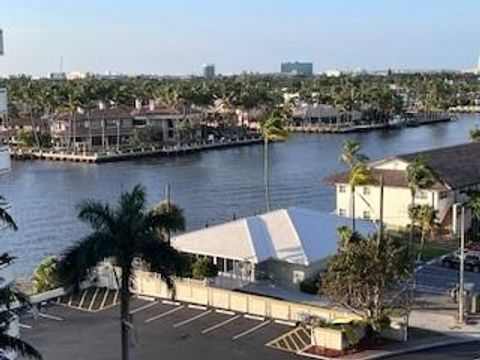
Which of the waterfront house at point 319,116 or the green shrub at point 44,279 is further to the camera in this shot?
the waterfront house at point 319,116

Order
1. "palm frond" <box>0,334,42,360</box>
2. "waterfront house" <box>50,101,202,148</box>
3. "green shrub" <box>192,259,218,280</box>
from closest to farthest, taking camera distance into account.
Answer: "palm frond" <box>0,334,42,360</box> → "green shrub" <box>192,259,218,280</box> → "waterfront house" <box>50,101,202,148</box>

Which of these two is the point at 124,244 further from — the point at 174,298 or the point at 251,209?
the point at 251,209

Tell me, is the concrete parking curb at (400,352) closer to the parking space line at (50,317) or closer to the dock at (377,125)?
the parking space line at (50,317)

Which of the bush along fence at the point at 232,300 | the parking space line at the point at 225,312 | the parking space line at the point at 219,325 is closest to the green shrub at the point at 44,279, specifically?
the bush along fence at the point at 232,300

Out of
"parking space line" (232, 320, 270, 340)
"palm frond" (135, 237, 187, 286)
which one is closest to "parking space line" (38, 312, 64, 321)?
"parking space line" (232, 320, 270, 340)

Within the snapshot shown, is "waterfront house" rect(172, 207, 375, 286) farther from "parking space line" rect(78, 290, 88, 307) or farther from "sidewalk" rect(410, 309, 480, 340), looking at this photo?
"sidewalk" rect(410, 309, 480, 340)

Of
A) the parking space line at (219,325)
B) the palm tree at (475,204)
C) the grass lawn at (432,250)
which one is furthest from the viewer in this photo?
the palm tree at (475,204)
